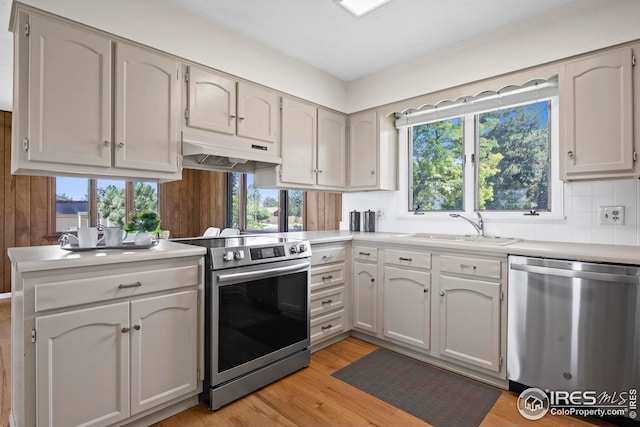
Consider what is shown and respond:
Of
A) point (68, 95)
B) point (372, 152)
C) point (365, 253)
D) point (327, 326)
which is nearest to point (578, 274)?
point (365, 253)

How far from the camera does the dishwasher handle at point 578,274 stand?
1.70 meters

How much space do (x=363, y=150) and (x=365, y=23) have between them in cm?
122

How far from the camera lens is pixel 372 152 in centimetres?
332

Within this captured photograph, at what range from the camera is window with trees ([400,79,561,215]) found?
259 centimetres

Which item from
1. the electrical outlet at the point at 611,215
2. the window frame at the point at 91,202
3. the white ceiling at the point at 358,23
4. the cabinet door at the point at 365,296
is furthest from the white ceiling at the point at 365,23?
the window frame at the point at 91,202

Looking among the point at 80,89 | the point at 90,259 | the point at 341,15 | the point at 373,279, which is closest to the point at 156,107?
the point at 80,89

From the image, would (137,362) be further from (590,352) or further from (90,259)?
(590,352)

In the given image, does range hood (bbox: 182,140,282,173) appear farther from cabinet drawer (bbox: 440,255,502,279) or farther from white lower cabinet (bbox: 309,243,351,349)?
cabinet drawer (bbox: 440,255,502,279)

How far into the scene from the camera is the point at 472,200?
9.64 feet

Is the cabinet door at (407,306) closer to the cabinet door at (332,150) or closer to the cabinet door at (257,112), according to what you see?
the cabinet door at (332,150)

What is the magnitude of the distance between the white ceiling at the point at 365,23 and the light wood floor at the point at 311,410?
249 centimetres

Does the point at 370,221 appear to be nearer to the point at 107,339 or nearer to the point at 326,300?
the point at 326,300

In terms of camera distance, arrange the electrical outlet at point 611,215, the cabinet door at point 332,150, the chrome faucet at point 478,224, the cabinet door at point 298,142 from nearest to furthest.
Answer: the electrical outlet at point 611,215 < the chrome faucet at point 478,224 < the cabinet door at point 298,142 < the cabinet door at point 332,150

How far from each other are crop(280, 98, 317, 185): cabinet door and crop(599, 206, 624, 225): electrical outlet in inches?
86.0
